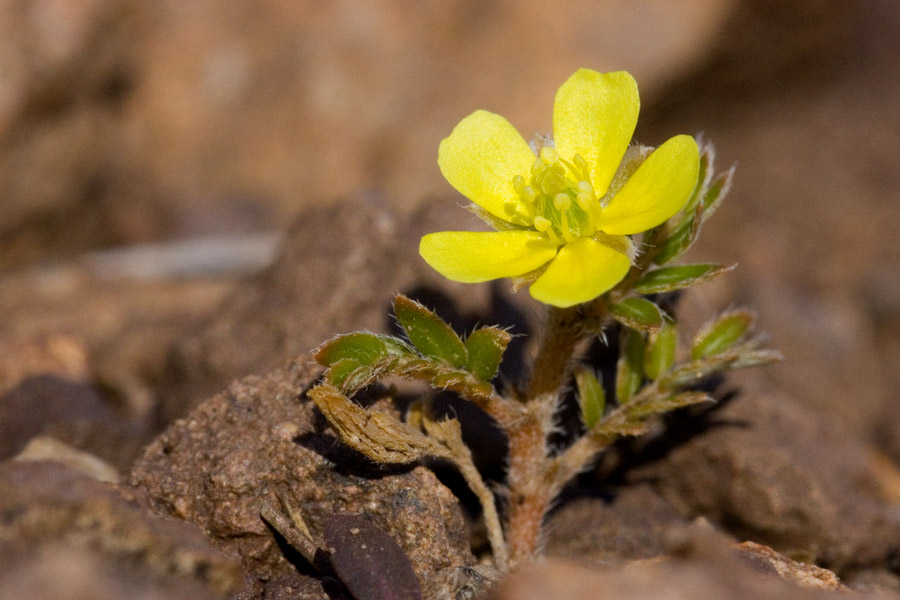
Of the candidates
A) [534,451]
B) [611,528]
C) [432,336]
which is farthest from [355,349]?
[611,528]

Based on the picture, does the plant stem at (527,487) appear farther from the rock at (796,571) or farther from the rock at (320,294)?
the rock at (320,294)

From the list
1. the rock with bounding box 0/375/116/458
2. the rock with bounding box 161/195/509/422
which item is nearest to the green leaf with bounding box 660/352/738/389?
the rock with bounding box 161/195/509/422

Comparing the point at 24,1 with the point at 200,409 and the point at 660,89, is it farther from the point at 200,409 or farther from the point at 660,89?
the point at 660,89

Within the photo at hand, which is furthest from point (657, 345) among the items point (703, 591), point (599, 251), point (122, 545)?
point (122, 545)

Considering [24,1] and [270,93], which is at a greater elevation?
[24,1]

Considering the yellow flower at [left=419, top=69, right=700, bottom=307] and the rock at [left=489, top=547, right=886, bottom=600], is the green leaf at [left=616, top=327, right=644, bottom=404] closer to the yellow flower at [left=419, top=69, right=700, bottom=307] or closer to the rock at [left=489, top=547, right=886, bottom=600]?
the yellow flower at [left=419, top=69, right=700, bottom=307]

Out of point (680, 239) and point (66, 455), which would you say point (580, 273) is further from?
point (66, 455)
